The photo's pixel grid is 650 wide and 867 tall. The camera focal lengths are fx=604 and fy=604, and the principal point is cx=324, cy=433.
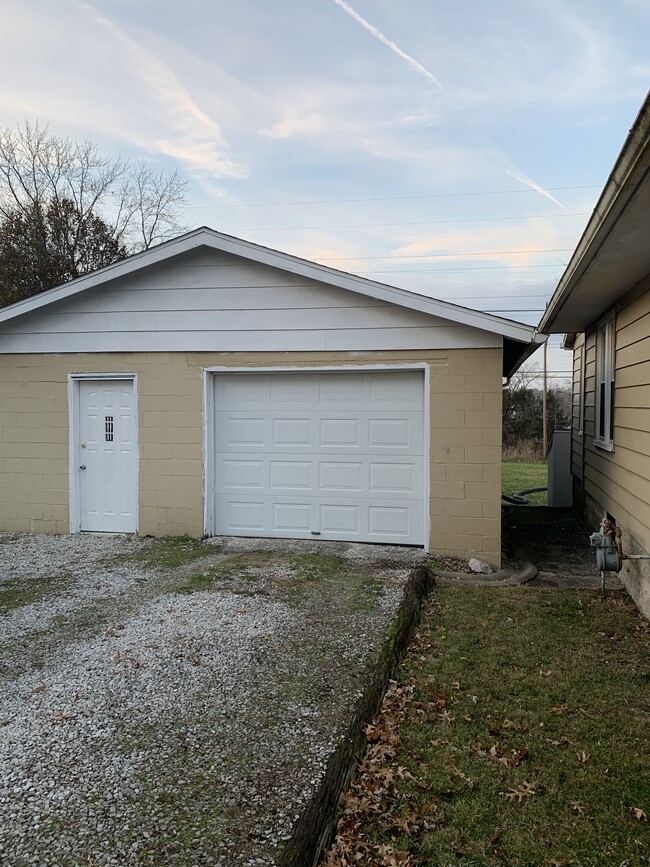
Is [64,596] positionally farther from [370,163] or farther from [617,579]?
[370,163]

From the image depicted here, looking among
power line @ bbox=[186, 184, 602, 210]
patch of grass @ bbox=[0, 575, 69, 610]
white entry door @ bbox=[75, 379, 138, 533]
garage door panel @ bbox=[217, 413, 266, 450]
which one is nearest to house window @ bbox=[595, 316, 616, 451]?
garage door panel @ bbox=[217, 413, 266, 450]

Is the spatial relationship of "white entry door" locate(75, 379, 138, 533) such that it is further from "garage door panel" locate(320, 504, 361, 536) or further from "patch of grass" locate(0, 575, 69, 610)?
"garage door panel" locate(320, 504, 361, 536)

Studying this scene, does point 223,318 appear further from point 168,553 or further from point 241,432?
point 168,553

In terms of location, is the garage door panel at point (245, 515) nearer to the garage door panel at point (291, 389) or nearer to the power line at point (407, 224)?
the garage door panel at point (291, 389)

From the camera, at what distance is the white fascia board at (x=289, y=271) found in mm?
6785

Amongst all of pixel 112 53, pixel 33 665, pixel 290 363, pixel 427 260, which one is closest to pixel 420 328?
pixel 290 363

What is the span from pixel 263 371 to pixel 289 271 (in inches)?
50.7

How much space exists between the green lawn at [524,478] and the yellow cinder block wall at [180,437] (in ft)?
22.9

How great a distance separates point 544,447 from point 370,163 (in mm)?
11292

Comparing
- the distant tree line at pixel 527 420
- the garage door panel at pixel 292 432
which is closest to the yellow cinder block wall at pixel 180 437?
the garage door panel at pixel 292 432

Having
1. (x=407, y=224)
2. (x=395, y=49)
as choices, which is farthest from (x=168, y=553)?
(x=407, y=224)

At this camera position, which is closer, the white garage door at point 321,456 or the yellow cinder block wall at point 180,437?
the yellow cinder block wall at point 180,437

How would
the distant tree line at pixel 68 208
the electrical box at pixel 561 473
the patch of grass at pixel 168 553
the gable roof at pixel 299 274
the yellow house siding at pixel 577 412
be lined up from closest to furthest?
the gable roof at pixel 299 274 → the patch of grass at pixel 168 553 → the yellow house siding at pixel 577 412 → the electrical box at pixel 561 473 → the distant tree line at pixel 68 208

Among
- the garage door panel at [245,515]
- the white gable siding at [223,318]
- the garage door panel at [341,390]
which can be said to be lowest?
the garage door panel at [245,515]
